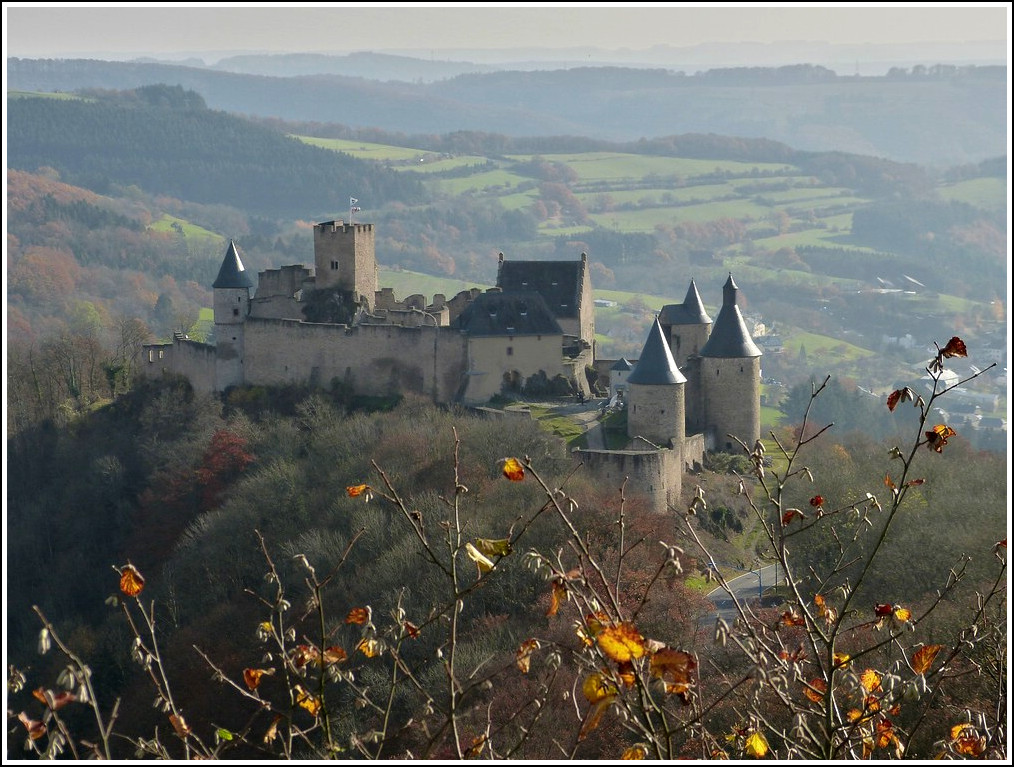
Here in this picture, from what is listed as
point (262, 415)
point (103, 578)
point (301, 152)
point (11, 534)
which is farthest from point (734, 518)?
point (301, 152)

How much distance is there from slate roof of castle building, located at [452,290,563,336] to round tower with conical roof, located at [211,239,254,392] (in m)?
5.61

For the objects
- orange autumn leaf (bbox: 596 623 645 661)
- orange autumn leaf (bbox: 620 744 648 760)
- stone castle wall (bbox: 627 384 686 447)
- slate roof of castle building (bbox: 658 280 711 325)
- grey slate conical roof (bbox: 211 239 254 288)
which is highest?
orange autumn leaf (bbox: 596 623 645 661)

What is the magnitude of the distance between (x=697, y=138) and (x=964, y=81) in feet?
87.2

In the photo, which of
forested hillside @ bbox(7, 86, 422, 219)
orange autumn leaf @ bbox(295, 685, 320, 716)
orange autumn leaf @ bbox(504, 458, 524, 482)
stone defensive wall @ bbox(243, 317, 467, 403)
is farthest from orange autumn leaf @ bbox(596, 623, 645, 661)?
forested hillside @ bbox(7, 86, 422, 219)

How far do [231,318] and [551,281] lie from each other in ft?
25.3

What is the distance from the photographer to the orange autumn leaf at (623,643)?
582 centimetres

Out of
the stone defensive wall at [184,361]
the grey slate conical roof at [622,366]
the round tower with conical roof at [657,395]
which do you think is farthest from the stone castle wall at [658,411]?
the stone defensive wall at [184,361]

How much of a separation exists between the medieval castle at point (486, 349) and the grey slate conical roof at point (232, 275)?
0.08 feet

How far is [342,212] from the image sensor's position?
109250 mm

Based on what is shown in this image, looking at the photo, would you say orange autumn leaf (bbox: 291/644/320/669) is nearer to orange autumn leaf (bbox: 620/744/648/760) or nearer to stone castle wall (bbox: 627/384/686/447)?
orange autumn leaf (bbox: 620/744/648/760)

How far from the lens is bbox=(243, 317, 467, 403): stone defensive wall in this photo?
35250 mm

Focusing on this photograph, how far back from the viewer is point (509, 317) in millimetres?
35094

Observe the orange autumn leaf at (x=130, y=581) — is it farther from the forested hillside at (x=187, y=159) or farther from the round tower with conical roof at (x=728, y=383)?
the forested hillside at (x=187, y=159)


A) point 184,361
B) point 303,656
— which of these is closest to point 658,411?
point 184,361
